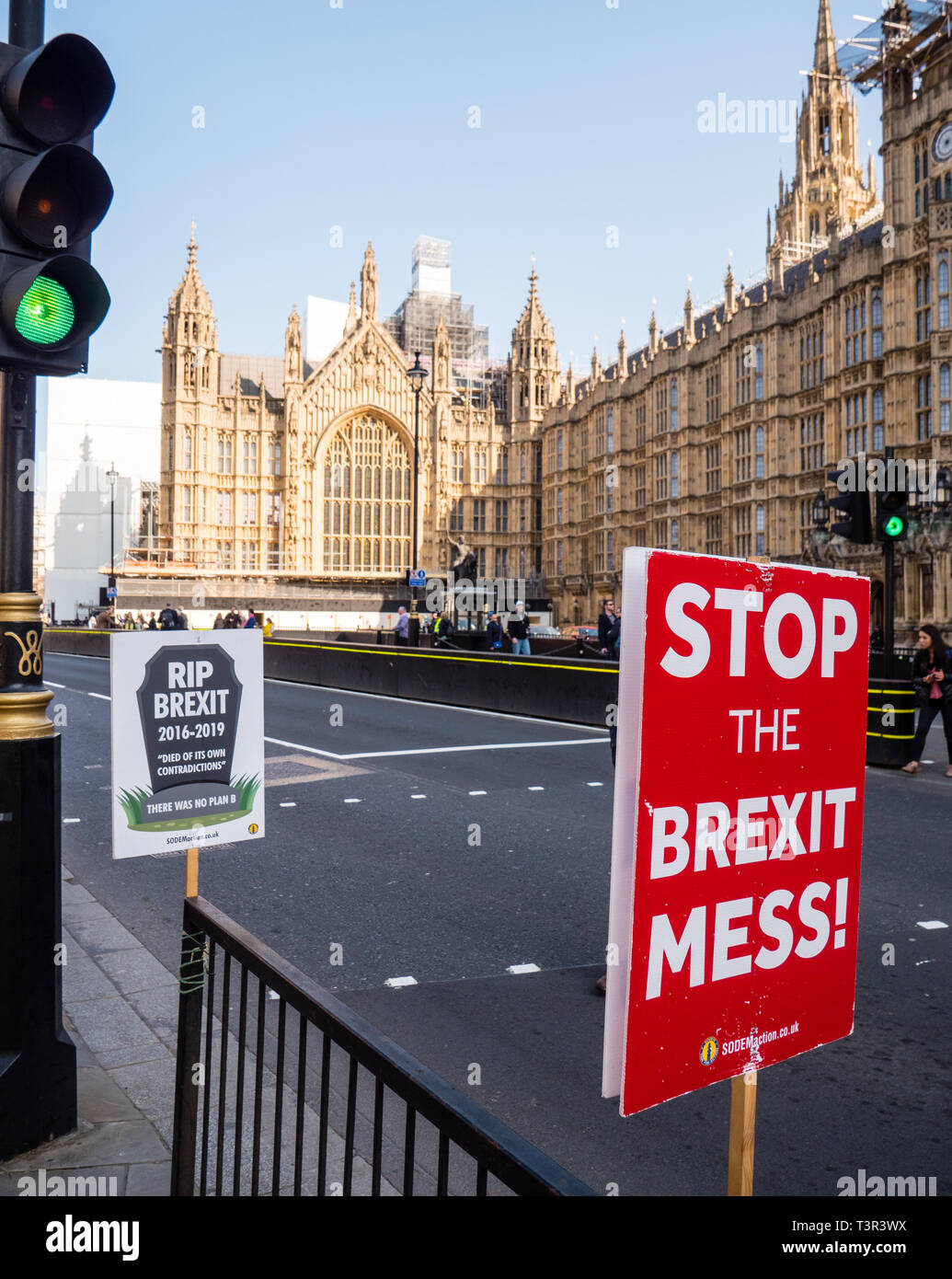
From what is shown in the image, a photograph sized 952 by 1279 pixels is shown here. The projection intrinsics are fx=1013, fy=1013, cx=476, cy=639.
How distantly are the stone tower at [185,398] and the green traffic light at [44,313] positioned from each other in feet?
220

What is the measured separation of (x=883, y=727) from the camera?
12.8 m

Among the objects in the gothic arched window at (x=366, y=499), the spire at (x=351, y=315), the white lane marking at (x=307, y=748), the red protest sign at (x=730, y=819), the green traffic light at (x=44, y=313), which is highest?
the spire at (x=351, y=315)

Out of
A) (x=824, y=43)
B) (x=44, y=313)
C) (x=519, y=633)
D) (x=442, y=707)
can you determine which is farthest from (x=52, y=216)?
(x=824, y=43)

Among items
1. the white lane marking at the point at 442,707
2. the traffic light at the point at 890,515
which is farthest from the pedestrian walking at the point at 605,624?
the traffic light at the point at 890,515

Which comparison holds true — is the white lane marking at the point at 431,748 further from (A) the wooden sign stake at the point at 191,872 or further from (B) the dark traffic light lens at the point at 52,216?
(B) the dark traffic light lens at the point at 52,216

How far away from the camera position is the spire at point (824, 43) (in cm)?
7356

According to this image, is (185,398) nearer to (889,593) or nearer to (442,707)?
(442,707)

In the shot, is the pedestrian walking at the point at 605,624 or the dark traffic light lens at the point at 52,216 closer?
the dark traffic light lens at the point at 52,216

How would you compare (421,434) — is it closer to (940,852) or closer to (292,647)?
(292,647)

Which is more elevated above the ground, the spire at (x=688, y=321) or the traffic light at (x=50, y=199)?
the spire at (x=688, y=321)

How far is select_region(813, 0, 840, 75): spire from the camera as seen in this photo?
73562 millimetres

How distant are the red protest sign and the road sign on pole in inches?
95.3

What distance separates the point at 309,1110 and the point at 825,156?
280ft
